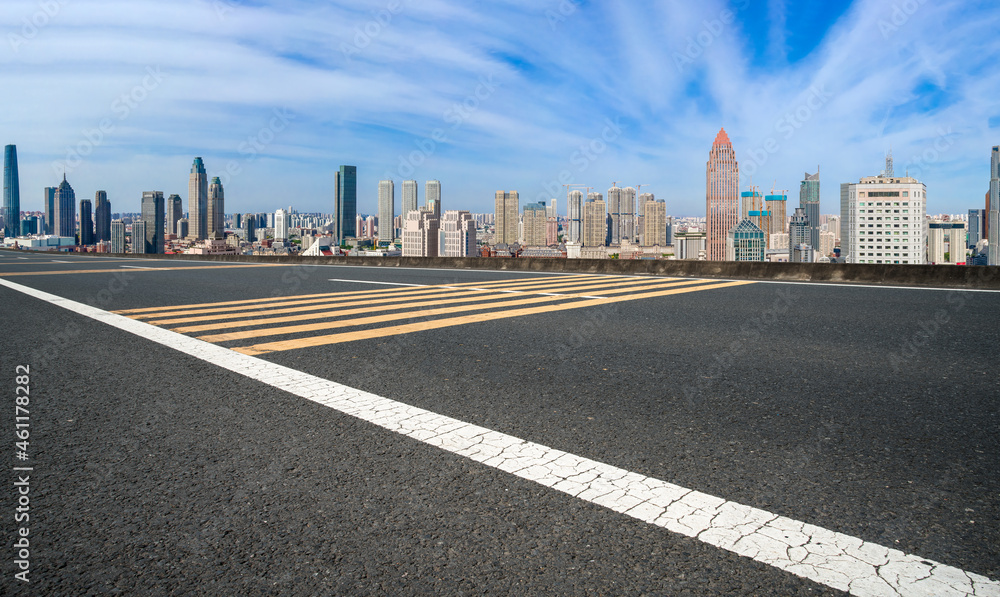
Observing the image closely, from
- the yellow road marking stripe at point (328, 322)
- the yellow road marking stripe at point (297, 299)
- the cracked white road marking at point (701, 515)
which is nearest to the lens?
the cracked white road marking at point (701, 515)

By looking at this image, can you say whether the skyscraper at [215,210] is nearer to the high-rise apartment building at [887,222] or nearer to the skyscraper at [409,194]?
the skyscraper at [409,194]

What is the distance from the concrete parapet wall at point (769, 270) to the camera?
13203 millimetres

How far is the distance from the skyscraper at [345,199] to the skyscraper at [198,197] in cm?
2604

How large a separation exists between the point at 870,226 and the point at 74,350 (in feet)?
116

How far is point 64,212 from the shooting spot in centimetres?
12706

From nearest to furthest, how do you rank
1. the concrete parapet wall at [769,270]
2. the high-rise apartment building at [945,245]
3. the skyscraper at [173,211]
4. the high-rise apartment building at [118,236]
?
1. the concrete parapet wall at [769,270]
2. the high-rise apartment building at [945,245]
3. the high-rise apartment building at [118,236]
4. the skyscraper at [173,211]

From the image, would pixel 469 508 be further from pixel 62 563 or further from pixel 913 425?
pixel 913 425

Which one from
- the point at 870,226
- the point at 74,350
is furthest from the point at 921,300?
the point at 870,226

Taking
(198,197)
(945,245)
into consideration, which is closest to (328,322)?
(945,245)

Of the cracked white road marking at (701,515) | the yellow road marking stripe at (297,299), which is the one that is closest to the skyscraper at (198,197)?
the yellow road marking stripe at (297,299)

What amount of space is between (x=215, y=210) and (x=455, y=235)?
245 ft

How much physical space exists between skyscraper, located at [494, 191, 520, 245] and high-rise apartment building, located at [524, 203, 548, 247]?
3374 millimetres

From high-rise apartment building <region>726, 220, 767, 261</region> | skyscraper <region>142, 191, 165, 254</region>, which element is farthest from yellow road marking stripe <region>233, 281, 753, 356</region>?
high-rise apartment building <region>726, 220, 767, 261</region>

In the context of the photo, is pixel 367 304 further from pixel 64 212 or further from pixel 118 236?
pixel 64 212
